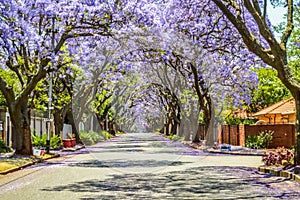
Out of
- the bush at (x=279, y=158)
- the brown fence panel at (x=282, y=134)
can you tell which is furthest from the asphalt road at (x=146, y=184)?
the brown fence panel at (x=282, y=134)

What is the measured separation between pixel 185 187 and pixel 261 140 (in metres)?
23.0

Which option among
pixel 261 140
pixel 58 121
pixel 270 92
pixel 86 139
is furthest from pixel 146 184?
pixel 270 92

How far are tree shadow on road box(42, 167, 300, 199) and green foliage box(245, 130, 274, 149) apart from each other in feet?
60.3

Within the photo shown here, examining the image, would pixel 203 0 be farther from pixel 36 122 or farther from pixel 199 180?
pixel 36 122

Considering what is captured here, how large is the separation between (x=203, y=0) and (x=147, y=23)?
2702mm

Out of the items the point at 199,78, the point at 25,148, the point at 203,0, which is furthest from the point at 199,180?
the point at 199,78

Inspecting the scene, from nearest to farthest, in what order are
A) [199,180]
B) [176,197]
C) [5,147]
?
[176,197]
[199,180]
[5,147]

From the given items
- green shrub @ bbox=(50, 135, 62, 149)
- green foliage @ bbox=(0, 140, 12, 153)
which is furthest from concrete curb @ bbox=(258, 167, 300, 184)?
green shrub @ bbox=(50, 135, 62, 149)

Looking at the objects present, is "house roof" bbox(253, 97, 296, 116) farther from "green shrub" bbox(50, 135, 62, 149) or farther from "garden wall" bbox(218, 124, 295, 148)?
"green shrub" bbox(50, 135, 62, 149)

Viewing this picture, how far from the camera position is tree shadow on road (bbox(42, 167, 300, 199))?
40.6 feet

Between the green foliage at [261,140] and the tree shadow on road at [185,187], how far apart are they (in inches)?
723

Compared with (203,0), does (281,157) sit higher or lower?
lower

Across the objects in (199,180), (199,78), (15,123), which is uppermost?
(199,78)

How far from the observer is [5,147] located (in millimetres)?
31281
